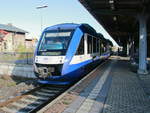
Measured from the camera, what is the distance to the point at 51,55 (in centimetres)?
971

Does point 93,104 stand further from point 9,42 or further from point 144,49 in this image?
point 9,42

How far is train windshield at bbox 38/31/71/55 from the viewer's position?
9.83 metres

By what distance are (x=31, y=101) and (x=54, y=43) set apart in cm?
313

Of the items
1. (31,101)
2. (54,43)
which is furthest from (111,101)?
(54,43)

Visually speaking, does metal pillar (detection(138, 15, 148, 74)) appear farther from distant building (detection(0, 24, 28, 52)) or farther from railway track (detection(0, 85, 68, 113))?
distant building (detection(0, 24, 28, 52))

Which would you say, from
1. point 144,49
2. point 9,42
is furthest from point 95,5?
point 9,42

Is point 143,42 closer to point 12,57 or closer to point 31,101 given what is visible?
point 31,101

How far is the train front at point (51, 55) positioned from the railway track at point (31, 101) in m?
0.56

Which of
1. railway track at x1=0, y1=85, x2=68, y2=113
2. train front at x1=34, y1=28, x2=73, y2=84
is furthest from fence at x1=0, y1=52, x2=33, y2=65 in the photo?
railway track at x1=0, y1=85, x2=68, y2=113

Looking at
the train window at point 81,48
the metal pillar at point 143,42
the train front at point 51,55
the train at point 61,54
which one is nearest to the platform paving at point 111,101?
the train at point 61,54

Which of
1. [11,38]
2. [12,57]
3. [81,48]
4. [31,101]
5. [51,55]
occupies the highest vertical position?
[11,38]

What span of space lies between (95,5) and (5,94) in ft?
28.8

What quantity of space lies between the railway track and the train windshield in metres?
1.79

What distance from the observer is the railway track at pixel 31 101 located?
25.2ft
